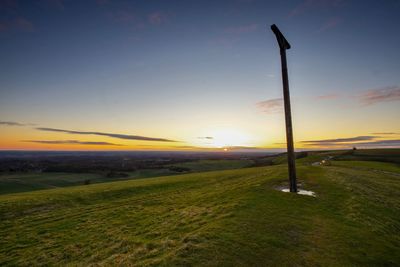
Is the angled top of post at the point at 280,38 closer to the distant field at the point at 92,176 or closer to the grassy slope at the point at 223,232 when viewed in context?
the grassy slope at the point at 223,232

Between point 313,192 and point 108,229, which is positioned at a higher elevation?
point 313,192

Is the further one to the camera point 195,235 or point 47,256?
point 47,256

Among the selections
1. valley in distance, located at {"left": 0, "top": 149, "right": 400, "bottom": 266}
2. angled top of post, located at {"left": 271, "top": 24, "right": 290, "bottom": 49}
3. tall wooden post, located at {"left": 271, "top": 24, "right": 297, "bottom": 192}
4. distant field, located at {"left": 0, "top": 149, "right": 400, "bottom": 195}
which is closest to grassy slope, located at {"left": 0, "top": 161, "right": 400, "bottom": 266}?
valley in distance, located at {"left": 0, "top": 149, "right": 400, "bottom": 266}

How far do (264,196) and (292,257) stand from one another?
844cm

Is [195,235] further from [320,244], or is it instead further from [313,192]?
[313,192]

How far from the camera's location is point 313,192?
18.7 m

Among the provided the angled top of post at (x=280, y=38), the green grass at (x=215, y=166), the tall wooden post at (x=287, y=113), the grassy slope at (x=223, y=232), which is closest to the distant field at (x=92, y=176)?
the green grass at (x=215, y=166)

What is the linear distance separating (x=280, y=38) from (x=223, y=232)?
16.0 metres

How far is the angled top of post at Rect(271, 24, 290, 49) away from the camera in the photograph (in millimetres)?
18188

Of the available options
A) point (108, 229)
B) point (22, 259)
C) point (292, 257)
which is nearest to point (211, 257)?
point (292, 257)

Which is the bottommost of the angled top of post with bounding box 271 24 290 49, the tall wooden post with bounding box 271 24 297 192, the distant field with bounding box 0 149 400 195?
the distant field with bounding box 0 149 400 195

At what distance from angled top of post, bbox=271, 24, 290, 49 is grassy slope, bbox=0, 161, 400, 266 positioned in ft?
40.4

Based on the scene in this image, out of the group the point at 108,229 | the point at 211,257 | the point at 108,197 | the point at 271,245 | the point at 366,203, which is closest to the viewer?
the point at 211,257

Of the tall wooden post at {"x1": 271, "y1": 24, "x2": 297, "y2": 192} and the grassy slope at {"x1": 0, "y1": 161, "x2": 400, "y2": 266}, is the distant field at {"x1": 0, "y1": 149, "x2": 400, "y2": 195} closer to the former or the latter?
the tall wooden post at {"x1": 271, "y1": 24, "x2": 297, "y2": 192}
